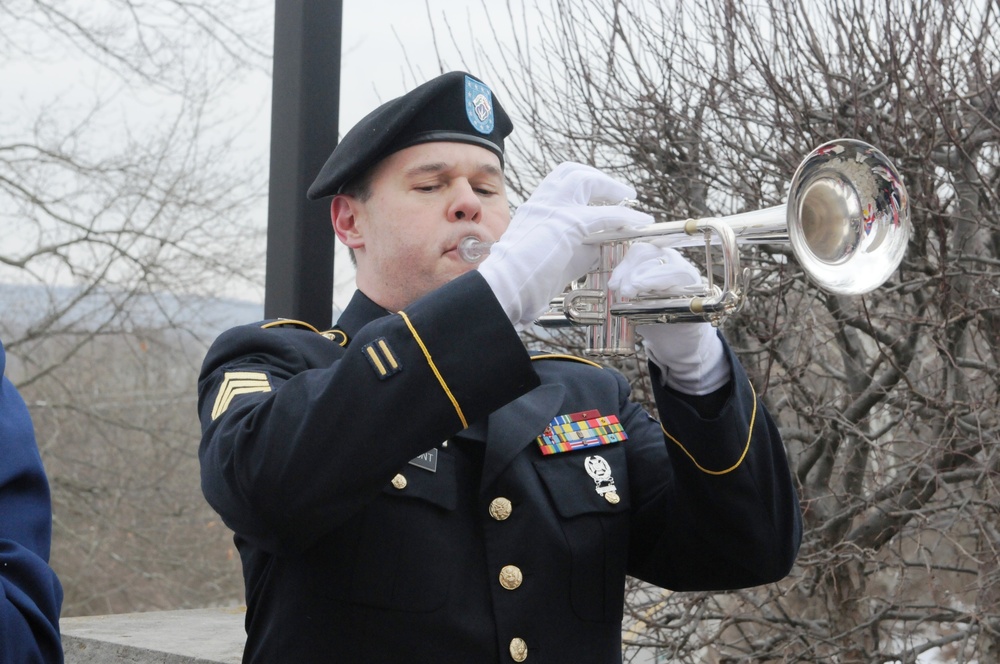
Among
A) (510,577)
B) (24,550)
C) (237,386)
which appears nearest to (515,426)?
(510,577)

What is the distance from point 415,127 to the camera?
2357 millimetres

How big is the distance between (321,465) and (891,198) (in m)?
1.13

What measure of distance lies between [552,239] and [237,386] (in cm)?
57

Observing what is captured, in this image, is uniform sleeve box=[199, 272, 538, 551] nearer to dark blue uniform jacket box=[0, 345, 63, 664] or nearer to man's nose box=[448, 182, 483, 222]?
dark blue uniform jacket box=[0, 345, 63, 664]

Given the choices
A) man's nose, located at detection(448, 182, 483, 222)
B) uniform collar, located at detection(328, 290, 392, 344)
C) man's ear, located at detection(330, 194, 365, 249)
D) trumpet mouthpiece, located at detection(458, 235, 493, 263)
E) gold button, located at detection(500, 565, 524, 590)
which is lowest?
gold button, located at detection(500, 565, 524, 590)

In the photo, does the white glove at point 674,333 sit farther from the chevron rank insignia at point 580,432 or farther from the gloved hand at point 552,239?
the chevron rank insignia at point 580,432

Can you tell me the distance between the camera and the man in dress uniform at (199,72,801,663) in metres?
1.84

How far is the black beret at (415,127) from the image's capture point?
2.34 m

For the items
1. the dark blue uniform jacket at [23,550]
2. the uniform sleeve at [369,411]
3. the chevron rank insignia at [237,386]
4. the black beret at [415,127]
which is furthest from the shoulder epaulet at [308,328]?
the dark blue uniform jacket at [23,550]

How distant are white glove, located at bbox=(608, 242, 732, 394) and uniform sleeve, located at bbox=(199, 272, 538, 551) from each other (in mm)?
277

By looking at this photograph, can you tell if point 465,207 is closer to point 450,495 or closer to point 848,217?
point 450,495

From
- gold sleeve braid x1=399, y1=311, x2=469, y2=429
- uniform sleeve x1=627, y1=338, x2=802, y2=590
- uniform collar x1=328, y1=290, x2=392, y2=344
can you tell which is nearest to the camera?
gold sleeve braid x1=399, y1=311, x2=469, y2=429

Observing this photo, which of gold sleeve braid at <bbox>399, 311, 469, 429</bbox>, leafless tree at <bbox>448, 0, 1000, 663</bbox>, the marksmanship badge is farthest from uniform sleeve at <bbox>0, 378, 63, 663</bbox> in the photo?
leafless tree at <bbox>448, 0, 1000, 663</bbox>

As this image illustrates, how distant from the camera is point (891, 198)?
2.21 m
